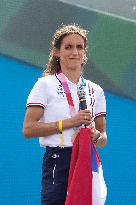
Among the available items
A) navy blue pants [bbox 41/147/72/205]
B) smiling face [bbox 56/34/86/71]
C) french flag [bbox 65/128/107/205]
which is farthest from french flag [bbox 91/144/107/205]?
smiling face [bbox 56/34/86/71]

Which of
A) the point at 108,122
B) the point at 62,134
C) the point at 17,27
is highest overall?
the point at 17,27

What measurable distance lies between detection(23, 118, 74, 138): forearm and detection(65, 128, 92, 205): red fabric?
0.07 metres

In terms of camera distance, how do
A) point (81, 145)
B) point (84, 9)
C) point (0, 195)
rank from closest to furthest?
point (81, 145) < point (0, 195) < point (84, 9)

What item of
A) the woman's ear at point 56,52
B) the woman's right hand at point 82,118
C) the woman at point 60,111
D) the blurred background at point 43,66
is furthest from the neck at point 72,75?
the blurred background at point 43,66

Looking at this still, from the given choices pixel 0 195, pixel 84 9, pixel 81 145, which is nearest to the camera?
pixel 81 145

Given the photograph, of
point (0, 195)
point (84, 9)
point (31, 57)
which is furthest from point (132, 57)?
point (0, 195)

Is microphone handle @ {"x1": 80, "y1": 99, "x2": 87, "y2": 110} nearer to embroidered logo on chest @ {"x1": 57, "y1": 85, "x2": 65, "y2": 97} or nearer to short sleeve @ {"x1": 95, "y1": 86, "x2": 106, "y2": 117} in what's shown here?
embroidered logo on chest @ {"x1": 57, "y1": 85, "x2": 65, "y2": 97}

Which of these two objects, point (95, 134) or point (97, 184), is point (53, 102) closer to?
point (95, 134)

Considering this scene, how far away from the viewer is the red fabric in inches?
73.3

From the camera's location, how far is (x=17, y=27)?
12.7ft

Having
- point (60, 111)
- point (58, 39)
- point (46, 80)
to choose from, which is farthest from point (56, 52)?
point (60, 111)

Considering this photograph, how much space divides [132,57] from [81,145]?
7.84ft

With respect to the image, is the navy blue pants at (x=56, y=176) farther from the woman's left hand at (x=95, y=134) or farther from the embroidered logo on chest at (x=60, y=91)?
the embroidered logo on chest at (x=60, y=91)

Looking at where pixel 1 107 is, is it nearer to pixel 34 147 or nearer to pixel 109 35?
pixel 34 147
